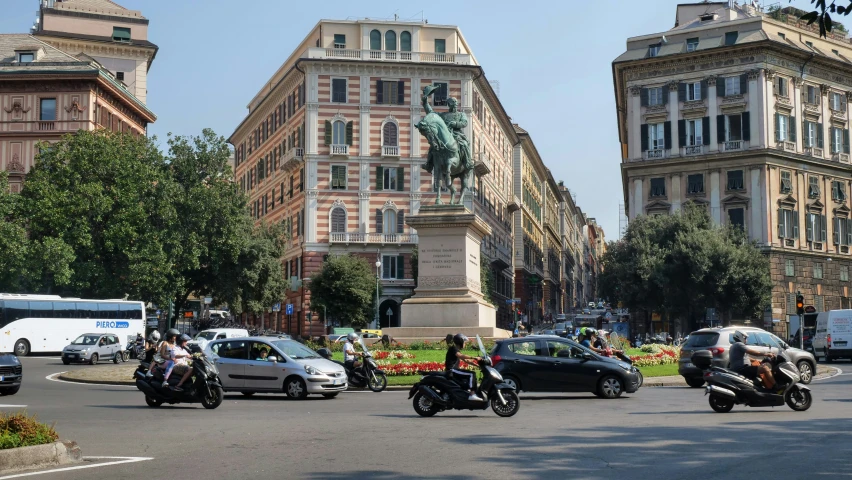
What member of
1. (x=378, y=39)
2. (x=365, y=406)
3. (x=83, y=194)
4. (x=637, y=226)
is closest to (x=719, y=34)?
(x=637, y=226)

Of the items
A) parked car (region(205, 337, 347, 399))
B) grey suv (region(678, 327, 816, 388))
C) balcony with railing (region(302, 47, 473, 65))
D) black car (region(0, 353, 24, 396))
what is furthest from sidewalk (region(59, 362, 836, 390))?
balcony with railing (region(302, 47, 473, 65))

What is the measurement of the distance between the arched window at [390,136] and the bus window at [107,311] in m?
28.3

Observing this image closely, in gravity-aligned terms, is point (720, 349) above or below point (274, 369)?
above

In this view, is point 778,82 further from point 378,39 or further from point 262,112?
point 262,112

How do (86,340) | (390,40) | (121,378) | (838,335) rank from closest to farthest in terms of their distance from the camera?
1. (121,378)
2. (86,340)
3. (838,335)
4. (390,40)

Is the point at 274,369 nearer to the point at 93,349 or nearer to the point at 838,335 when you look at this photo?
the point at 93,349

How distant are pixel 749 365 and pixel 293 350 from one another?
11.0m

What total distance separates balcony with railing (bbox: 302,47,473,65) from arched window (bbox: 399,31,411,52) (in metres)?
0.96

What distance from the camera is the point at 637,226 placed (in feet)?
224

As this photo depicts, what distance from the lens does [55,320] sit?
2026 inches

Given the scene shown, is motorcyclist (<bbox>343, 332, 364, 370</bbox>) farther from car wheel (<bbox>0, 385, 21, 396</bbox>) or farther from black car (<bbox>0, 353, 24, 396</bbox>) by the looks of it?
car wheel (<bbox>0, 385, 21, 396</bbox>)

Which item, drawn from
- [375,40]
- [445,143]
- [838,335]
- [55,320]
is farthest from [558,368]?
[375,40]

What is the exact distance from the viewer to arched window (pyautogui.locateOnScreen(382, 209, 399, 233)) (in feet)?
251

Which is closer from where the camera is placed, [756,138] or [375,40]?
[756,138]
